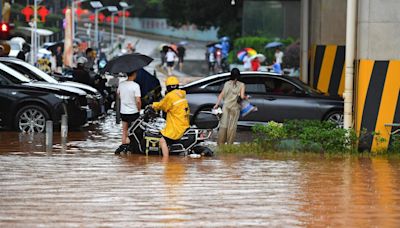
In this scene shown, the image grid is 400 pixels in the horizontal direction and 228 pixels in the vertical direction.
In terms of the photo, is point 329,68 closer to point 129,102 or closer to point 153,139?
point 129,102

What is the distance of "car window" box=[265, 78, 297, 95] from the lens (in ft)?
78.6

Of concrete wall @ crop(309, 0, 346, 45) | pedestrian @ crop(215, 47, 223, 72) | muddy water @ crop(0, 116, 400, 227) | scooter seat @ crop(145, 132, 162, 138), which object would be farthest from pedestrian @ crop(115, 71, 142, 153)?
pedestrian @ crop(215, 47, 223, 72)

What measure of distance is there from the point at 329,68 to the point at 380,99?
883cm

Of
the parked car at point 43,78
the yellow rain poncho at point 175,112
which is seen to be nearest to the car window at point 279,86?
the parked car at point 43,78

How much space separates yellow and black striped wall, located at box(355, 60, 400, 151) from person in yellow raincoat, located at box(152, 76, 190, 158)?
124 inches

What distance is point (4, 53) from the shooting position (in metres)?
28.5

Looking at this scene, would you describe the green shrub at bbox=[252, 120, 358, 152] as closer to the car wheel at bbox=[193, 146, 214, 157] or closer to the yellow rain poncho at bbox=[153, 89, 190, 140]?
the car wheel at bbox=[193, 146, 214, 157]

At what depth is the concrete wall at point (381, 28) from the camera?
1850cm

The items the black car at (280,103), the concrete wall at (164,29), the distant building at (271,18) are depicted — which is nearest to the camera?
the black car at (280,103)

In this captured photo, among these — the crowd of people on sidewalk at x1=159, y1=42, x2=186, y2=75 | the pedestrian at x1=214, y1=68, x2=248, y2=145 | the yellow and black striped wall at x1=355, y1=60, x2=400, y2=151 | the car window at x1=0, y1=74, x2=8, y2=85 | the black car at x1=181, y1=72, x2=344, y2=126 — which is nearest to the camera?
the yellow and black striped wall at x1=355, y1=60, x2=400, y2=151

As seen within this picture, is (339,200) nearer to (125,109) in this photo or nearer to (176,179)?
(176,179)

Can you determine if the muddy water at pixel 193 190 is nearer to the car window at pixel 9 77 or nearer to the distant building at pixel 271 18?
the car window at pixel 9 77

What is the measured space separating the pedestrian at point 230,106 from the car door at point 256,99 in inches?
150

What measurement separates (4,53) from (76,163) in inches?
476
